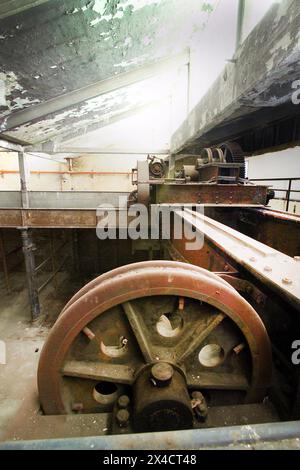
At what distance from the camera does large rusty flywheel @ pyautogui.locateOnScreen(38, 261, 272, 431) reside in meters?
1.24

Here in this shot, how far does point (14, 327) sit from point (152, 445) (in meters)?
6.12

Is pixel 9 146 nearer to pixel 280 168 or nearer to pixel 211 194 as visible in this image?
pixel 211 194

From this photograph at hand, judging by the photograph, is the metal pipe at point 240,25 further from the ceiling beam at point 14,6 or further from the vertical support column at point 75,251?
the vertical support column at point 75,251

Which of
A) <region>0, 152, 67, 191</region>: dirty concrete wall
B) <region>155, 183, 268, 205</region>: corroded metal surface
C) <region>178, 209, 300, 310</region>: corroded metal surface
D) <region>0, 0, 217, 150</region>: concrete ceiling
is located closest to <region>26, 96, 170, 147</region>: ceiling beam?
<region>0, 0, 217, 150</region>: concrete ceiling

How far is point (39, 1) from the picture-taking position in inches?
78.4

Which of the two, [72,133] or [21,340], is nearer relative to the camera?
[21,340]

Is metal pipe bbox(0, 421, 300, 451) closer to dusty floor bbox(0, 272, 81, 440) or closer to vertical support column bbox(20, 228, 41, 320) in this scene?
dusty floor bbox(0, 272, 81, 440)

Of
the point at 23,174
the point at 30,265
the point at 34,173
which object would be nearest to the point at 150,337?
the point at 30,265

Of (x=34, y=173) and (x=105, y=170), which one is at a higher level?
(x=105, y=170)

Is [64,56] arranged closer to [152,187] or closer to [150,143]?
[152,187]

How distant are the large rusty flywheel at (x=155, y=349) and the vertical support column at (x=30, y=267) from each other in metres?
4.53

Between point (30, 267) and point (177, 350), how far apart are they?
5.10 metres

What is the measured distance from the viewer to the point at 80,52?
2994 millimetres

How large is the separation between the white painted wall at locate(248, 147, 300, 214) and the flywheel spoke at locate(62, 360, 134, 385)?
24.1 feet
